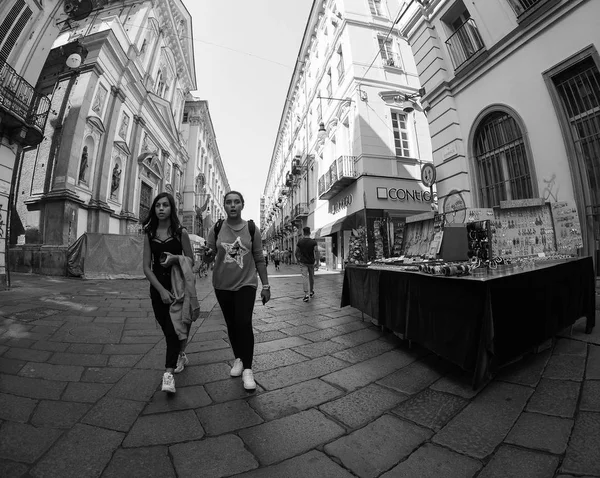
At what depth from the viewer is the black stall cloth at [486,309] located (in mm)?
1963

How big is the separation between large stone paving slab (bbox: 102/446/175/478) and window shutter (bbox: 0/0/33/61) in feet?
39.2

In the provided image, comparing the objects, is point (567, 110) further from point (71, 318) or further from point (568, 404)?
point (71, 318)

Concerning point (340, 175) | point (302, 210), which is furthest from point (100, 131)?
point (302, 210)

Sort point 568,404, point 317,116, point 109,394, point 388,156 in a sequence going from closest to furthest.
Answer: point 568,404 < point 109,394 < point 388,156 < point 317,116

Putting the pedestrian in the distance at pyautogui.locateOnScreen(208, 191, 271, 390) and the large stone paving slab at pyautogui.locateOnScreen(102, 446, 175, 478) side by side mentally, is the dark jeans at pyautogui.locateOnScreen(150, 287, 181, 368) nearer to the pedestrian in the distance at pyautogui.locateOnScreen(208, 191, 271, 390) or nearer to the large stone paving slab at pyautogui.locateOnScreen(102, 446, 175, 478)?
the pedestrian in the distance at pyautogui.locateOnScreen(208, 191, 271, 390)

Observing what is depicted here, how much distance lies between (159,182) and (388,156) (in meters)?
17.3

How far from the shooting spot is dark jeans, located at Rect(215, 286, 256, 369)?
7.37 feet

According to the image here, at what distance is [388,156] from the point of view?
1291cm

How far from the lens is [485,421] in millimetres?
1618

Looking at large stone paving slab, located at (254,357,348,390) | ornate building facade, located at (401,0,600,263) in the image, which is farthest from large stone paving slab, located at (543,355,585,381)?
ornate building facade, located at (401,0,600,263)

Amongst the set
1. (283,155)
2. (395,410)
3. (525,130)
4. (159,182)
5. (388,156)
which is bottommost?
(395,410)

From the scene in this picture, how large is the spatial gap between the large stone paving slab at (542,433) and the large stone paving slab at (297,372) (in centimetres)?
130

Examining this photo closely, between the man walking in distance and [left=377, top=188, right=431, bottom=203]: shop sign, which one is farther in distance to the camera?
[left=377, top=188, right=431, bottom=203]: shop sign

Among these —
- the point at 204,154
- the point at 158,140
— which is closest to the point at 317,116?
the point at 158,140
